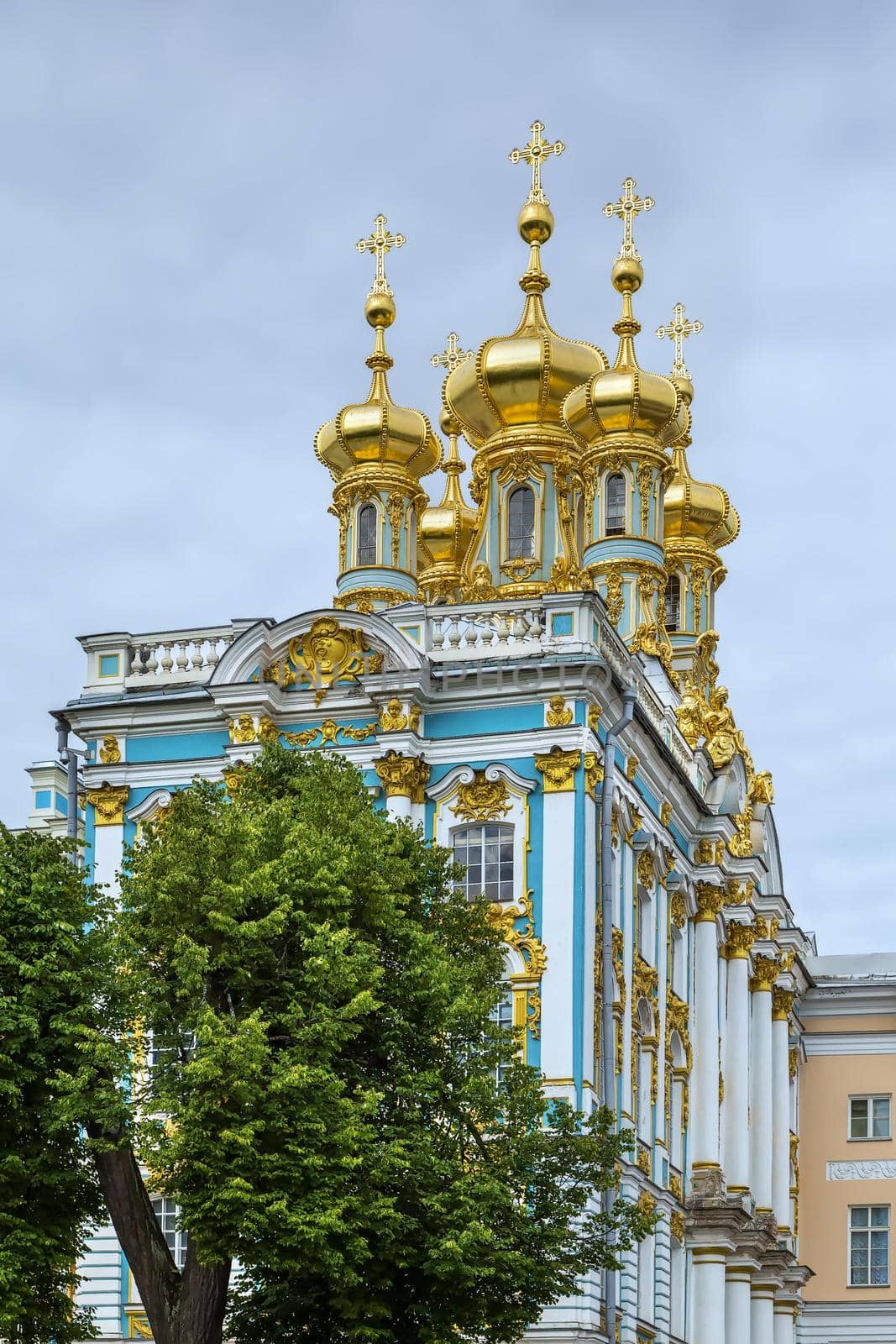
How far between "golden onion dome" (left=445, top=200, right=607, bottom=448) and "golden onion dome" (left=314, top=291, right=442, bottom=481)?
7.17 ft

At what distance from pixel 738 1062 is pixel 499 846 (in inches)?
406

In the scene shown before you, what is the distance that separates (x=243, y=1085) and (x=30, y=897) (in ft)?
9.66

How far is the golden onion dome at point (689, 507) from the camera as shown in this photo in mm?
49125

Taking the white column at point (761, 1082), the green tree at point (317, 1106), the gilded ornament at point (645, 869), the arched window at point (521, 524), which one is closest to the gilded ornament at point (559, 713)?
the gilded ornament at point (645, 869)

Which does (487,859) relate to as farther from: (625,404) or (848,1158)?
(848,1158)

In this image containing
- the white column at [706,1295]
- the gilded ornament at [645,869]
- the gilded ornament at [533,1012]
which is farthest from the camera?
the white column at [706,1295]

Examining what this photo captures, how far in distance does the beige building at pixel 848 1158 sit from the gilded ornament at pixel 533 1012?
1893cm

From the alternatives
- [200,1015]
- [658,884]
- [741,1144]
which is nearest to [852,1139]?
[741,1144]

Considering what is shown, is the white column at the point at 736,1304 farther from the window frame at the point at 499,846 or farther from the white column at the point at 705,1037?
the window frame at the point at 499,846

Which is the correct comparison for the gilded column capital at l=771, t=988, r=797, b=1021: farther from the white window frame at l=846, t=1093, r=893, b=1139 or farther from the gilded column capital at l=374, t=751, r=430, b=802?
the gilded column capital at l=374, t=751, r=430, b=802

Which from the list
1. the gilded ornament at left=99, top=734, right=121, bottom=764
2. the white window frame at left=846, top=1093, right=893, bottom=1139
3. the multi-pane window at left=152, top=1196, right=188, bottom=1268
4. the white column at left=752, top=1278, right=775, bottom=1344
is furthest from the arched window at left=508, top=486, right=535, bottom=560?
the white window frame at left=846, top=1093, right=893, bottom=1139

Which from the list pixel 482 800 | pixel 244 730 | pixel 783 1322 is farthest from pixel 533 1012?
pixel 783 1322

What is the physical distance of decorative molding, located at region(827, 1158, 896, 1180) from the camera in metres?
47.4

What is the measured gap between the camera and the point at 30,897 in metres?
23.9
